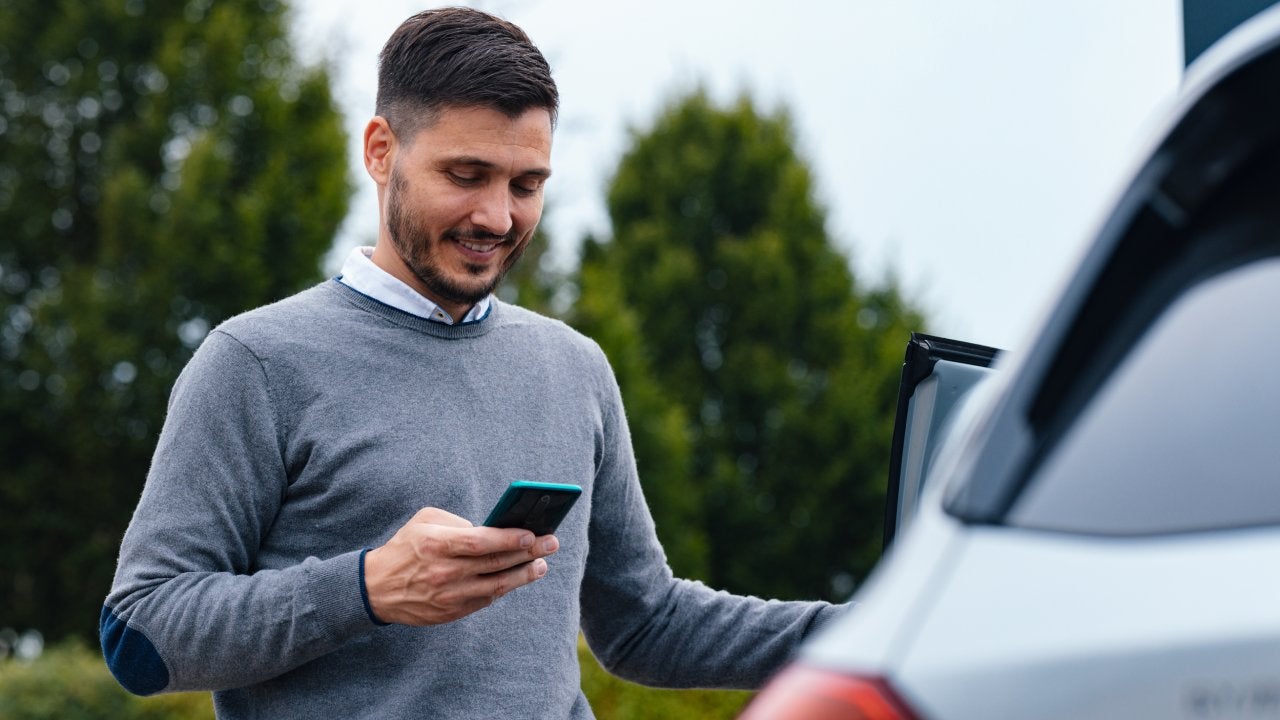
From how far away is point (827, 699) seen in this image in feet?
3.63

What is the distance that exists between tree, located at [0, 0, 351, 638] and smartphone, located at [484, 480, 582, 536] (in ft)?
44.8

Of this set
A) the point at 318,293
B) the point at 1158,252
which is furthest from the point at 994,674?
the point at 318,293

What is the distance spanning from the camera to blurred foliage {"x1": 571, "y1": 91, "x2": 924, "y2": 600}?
22.0 m

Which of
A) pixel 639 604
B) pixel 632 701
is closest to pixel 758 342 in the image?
pixel 632 701

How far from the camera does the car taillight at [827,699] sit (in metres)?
1.08

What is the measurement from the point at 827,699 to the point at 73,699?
10552 mm

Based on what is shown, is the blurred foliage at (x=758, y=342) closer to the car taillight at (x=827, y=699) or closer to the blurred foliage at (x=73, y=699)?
the blurred foliage at (x=73, y=699)

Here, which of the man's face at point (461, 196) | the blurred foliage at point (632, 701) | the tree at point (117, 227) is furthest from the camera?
the tree at point (117, 227)

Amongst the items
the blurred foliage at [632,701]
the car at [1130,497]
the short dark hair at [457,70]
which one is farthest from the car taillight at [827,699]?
the blurred foliage at [632,701]

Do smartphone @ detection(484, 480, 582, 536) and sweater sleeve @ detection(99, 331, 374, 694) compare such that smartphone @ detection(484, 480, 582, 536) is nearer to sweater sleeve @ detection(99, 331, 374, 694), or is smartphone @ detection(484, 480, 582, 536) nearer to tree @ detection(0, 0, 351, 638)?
sweater sleeve @ detection(99, 331, 374, 694)

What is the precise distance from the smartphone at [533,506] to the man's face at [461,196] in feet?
2.03

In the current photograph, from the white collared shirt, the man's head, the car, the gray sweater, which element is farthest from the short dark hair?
the car

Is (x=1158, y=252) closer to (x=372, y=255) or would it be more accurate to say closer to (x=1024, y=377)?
(x=1024, y=377)

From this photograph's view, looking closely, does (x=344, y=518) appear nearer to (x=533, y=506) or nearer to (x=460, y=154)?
(x=533, y=506)
